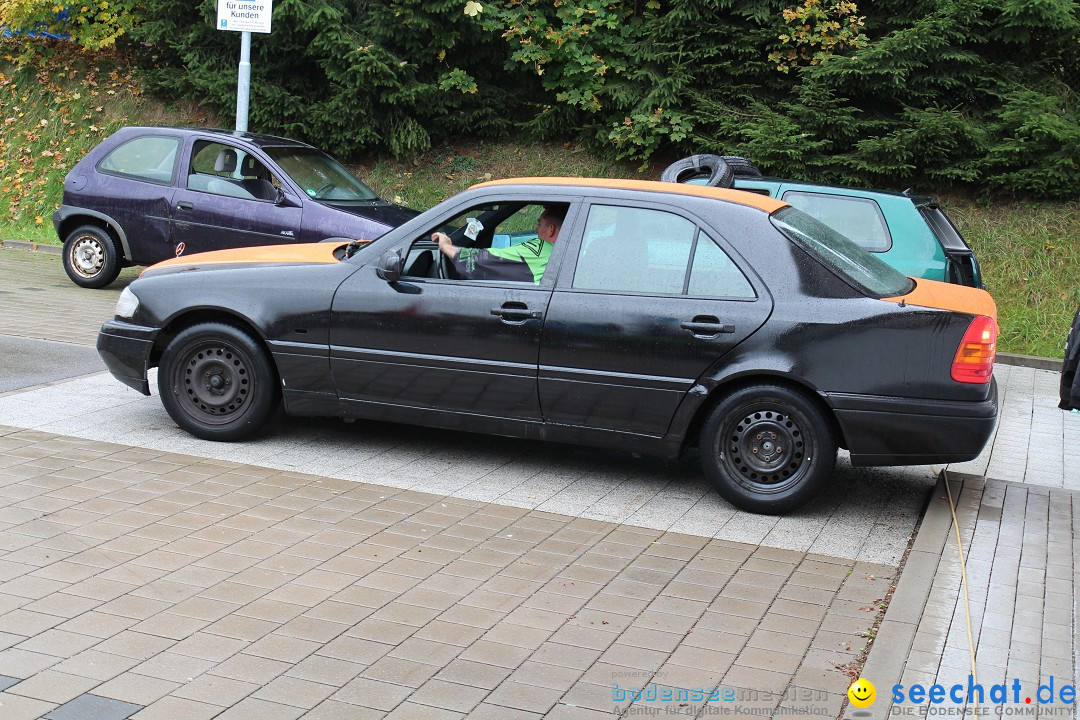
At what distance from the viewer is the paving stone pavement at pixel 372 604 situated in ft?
13.2

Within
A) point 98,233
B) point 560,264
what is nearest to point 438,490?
point 560,264

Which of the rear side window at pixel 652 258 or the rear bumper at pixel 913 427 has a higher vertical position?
the rear side window at pixel 652 258

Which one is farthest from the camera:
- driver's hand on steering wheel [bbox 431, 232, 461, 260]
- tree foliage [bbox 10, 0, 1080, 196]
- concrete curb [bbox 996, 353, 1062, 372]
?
tree foliage [bbox 10, 0, 1080, 196]

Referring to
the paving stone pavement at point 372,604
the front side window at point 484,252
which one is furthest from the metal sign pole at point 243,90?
the paving stone pavement at point 372,604

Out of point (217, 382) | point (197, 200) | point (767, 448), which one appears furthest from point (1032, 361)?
point (197, 200)

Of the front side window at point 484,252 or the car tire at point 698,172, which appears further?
the car tire at point 698,172

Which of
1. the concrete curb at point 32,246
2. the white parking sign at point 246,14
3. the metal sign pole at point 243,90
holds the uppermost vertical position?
the white parking sign at point 246,14

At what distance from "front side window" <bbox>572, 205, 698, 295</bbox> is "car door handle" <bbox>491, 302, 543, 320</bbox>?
290 mm

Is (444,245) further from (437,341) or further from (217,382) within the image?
(217,382)

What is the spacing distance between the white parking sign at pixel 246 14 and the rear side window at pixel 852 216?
6.73 meters

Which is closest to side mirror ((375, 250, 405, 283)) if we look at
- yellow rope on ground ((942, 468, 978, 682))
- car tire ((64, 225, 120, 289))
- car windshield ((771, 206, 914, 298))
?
car windshield ((771, 206, 914, 298))

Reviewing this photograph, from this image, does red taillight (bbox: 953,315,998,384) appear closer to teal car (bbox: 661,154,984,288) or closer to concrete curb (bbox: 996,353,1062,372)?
teal car (bbox: 661,154,984,288)

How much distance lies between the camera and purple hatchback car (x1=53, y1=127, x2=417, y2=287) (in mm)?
11586

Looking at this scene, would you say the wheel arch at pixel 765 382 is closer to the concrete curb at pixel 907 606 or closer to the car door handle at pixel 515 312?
the concrete curb at pixel 907 606
